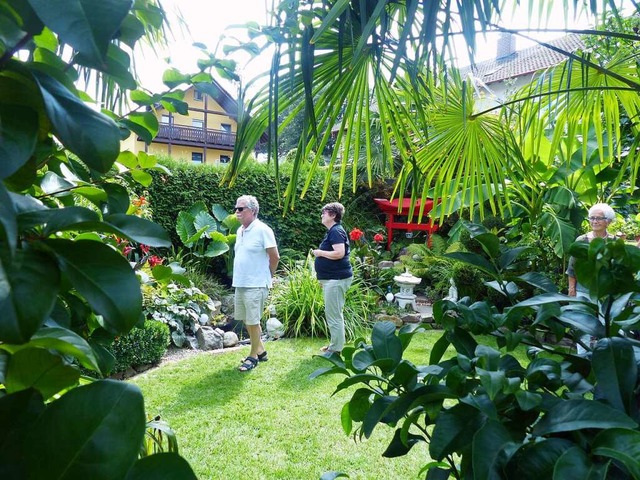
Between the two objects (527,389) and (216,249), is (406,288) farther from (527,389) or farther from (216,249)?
(527,389)

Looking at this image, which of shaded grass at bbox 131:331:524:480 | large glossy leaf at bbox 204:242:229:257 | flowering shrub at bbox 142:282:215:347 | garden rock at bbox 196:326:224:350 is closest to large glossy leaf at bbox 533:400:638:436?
shaded grass at bbox 131:331:524:480

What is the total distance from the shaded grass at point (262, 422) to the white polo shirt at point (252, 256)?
3.08 ft

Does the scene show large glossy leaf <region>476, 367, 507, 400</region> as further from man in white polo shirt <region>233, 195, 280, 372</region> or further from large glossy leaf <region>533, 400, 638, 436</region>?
man in white polo shirt <region>233, 195, 280, 372</region>

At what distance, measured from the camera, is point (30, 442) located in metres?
0.29

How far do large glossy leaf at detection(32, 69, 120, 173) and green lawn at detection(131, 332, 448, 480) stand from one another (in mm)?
2841

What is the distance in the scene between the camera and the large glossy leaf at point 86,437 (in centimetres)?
28

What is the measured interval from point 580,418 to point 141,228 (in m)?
0.61

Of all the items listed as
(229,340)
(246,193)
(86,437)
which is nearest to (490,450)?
(86,437)

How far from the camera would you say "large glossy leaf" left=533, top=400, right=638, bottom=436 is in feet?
1.85

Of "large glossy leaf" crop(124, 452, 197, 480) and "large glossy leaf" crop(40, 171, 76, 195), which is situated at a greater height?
"large glossy leaf" crop(40, 171, 76, 195)

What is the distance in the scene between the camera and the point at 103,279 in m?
0.36

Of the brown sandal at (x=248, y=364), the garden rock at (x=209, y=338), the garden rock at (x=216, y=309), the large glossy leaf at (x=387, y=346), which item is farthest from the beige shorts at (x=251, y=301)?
the large glossy leaf at (x=387, y=346)

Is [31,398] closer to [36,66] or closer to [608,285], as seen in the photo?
[36,66]

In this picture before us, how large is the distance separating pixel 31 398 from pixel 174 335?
17.4 feet
